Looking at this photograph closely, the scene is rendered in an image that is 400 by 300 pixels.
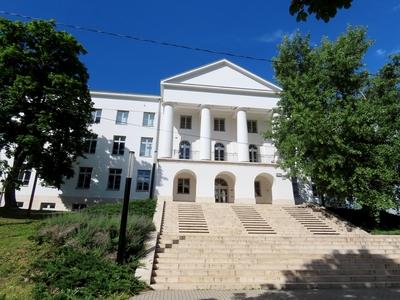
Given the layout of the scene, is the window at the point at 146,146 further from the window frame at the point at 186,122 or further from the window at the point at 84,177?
the window at the point at 84,177

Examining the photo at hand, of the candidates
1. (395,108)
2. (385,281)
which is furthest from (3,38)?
(395,108)

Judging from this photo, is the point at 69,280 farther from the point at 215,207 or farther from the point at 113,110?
the point at 113,110

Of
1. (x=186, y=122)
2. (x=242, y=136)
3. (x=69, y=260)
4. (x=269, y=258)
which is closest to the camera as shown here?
(x=69, y=260)

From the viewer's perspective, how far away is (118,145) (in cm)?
2781

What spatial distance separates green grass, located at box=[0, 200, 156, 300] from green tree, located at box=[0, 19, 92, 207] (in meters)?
7.22

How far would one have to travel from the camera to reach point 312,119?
53.1 feet

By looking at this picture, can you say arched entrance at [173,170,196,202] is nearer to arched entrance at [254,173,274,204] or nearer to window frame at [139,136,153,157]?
window frame at [139,136,153,157]

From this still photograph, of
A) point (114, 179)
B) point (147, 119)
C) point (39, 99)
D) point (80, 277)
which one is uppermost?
point (147, 119)

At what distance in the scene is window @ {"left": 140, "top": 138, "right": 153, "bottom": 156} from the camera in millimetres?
27906

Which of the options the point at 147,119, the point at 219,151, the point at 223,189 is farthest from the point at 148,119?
the point at 223,189

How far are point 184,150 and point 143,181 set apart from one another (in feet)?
16.9

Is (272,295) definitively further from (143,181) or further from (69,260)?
(143,181)

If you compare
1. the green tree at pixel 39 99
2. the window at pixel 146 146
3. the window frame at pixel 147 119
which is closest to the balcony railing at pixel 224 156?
the window at pixel 146 146

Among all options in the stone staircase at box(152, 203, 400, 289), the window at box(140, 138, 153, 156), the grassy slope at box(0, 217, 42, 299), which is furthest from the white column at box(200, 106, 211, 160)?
the grassy slope at box(0, 217, 42, 299)
